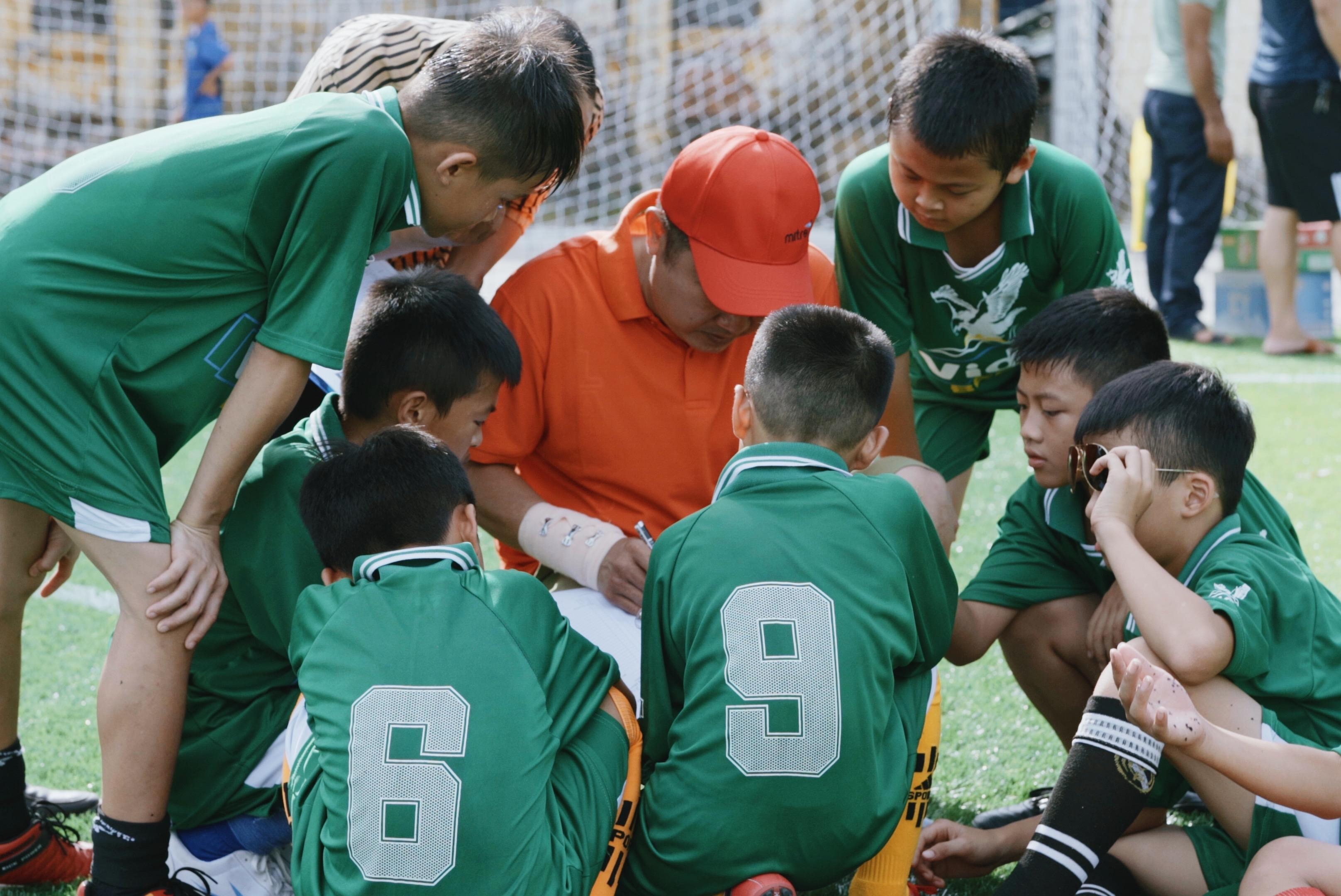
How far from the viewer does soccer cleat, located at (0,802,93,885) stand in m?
2.13

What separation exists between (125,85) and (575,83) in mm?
10500

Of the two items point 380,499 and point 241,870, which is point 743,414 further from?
point 241,870

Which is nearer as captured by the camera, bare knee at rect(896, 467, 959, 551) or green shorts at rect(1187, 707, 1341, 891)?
green shorts at rect(1187, 707, 1341, 891)

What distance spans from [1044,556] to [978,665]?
76 cm

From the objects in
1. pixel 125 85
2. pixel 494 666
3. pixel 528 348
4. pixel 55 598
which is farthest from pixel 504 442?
pixel 125 85

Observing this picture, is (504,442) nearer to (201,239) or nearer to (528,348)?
(528,348)

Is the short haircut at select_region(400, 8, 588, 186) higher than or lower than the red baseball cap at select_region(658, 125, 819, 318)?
higher

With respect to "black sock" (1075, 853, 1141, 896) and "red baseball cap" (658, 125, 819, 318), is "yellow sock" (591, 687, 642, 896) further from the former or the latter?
"red baseball cap" (658, 125, 819, 318)

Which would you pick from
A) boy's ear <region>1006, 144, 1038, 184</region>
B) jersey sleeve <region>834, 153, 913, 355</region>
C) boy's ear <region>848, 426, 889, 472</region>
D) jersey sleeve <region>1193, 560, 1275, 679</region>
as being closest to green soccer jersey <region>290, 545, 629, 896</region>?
boy's ear <region>848, 426, 889, 472</region>

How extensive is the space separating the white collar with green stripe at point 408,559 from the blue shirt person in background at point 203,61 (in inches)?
308

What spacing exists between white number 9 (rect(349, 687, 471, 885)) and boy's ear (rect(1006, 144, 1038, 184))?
1623 millimetres

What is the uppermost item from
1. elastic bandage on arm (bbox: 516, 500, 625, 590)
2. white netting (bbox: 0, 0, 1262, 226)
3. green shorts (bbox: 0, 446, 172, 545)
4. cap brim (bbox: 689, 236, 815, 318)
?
cap brim (bbox: 689, 236, 815, 318)

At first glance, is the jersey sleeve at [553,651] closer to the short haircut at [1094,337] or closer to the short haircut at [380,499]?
the short haircut at [380,499]

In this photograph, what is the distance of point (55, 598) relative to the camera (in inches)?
137
